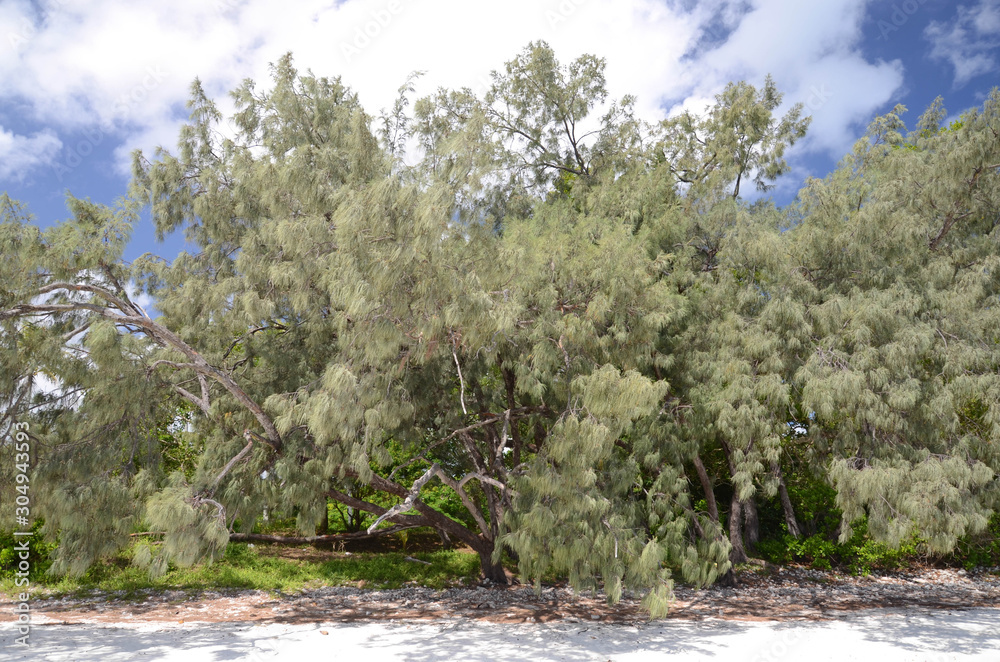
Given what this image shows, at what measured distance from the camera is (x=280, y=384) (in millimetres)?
6434

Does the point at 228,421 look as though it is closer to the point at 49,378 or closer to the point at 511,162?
the point at 49,378

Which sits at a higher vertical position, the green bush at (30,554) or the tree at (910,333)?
the tree at (910,333)

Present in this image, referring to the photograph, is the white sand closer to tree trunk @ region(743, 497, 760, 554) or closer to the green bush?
the green bush

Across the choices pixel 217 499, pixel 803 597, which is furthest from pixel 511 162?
pixel 803 597

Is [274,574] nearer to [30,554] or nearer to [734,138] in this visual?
[30,554]

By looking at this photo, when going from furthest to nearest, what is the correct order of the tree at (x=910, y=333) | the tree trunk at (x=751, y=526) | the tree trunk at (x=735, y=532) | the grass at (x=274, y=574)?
the tree trunk at (x=751, y=526)
the tree trunk at (x=735, y=532)
the grass at (x=274, y=574)
the tree at (x=910, y=333)

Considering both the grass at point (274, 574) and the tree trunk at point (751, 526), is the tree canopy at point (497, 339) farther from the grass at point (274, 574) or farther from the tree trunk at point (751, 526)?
the tree trunk at point (751, 526)

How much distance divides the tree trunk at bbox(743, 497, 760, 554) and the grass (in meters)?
4.57

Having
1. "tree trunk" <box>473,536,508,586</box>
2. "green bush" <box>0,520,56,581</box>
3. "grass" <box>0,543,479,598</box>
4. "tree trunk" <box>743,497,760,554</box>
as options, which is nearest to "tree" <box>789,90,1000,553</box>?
"tree trunk" <box>743,497,760,554</box>

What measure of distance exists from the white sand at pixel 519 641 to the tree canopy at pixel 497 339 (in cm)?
51

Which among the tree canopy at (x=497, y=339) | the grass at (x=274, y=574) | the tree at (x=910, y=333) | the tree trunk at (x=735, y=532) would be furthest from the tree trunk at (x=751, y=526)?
the grass at (x=274, y=574)

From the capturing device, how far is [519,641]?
5.44 meters

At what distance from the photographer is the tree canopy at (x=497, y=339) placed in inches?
193

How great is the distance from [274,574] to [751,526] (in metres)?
7.45
